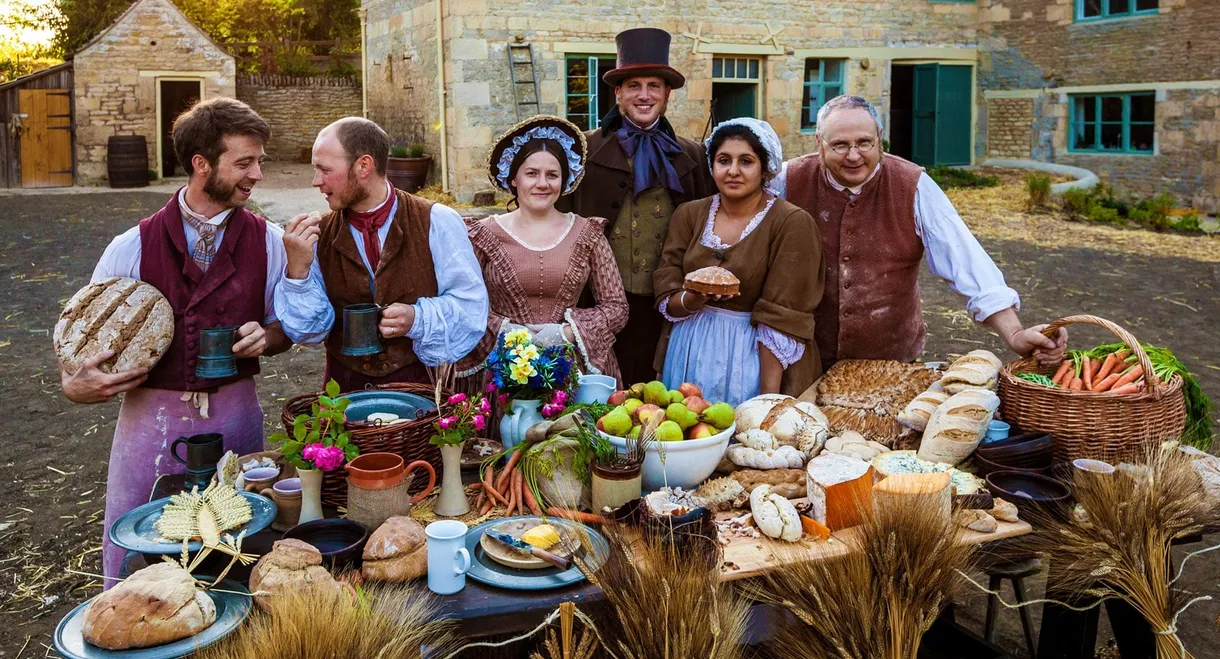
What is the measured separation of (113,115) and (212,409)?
20620 millimetres

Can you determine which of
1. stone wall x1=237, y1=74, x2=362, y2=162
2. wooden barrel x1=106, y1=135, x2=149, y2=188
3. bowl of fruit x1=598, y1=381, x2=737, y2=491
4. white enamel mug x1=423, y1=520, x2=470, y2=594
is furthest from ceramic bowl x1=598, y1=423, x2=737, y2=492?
stone wall x1=237, y1=74, x2=362, y2=162

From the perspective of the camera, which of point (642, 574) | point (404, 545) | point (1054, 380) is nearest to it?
point (642, 574)

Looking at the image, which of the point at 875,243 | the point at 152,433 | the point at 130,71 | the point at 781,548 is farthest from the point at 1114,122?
the point at 130,71

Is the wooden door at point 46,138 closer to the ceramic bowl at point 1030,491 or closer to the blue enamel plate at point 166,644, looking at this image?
the blue enamel plate at point 166,644

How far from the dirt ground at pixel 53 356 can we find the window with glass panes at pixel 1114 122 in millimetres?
4159

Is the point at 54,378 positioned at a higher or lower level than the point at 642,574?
lower

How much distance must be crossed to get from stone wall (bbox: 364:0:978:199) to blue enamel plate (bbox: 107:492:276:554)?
520 inches

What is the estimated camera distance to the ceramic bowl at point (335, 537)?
2287 millimetres

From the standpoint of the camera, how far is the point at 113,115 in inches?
828

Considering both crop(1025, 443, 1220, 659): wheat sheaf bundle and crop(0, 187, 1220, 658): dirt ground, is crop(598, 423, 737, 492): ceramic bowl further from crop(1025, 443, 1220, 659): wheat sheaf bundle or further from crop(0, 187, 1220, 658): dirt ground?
crop(0, 187, 1220, 658): dirt ground

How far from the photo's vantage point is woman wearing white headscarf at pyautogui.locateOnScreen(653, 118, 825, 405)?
3.68 meters

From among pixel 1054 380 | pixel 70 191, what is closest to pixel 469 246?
pixel 1054 380

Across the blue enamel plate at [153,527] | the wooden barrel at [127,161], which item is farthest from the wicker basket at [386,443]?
the wooden barrel at [127,161]

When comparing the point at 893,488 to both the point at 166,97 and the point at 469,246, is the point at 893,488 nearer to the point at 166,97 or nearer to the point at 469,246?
the point at 469,246
